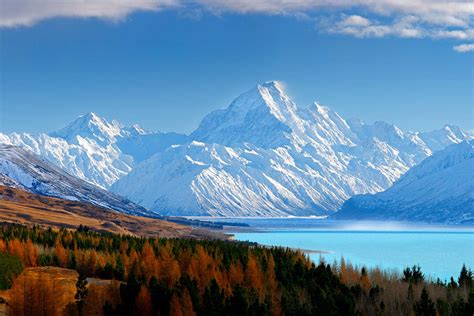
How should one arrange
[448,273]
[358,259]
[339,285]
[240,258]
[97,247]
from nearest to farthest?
1. [339,285]
2. [240,258]
3. [97,247]
4. [448,273]
5. [358,259]

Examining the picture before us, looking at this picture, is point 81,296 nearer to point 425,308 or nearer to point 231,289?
point 231,289

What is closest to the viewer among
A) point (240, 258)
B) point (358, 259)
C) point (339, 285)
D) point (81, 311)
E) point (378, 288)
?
point (81, 311)

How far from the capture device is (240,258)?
7569 centimetres

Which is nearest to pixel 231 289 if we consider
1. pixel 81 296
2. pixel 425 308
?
pixel 81 296

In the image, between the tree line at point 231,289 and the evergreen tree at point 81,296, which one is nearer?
the evergreen tree at point 81,296

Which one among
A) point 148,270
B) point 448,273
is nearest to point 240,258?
point 148,270

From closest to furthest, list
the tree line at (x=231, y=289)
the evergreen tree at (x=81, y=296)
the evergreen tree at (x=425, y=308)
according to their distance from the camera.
→ the evergreen tree at (x=81, y=296) < the evergreen tree at (x=425, y=308) < the tree line at (x=231, y=289)

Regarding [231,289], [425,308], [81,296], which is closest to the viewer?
[81,296]

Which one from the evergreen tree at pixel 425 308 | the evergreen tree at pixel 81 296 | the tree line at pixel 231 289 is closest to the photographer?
the evergreen tree at pixel 81 296

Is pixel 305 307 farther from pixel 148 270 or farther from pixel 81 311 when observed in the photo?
pixel 148 270

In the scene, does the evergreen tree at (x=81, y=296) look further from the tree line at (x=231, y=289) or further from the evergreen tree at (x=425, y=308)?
the evergreen tree at (x=425, y=308)

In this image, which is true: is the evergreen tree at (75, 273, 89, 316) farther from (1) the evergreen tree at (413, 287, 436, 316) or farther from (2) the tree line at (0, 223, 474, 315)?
(1) the evergreen tree at (413, 287, 436, 316)

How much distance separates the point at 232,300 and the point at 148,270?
16.5m

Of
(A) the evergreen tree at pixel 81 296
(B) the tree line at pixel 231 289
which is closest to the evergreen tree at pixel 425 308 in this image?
(B) the tree line at pixel 231 289
